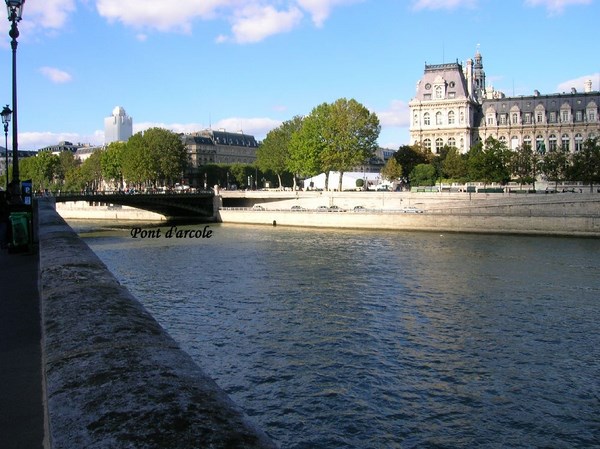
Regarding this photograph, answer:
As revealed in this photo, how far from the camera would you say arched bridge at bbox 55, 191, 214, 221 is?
210ft

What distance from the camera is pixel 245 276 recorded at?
28094 millimetres

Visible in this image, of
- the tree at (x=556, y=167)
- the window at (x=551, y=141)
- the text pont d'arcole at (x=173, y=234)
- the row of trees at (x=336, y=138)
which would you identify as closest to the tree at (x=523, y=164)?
the tree at (x=556, y=167)

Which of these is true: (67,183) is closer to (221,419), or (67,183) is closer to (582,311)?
(582,311)

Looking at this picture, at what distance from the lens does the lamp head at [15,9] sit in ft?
46.2

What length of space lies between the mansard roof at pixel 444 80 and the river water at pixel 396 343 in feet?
226

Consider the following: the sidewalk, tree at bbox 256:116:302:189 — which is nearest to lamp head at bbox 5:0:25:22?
the sidewalk

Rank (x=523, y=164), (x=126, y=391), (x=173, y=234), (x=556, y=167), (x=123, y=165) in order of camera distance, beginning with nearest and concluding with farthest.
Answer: (x=126, y=391) < (x=173, y=234) < (x=556, y=167) < (x=523, y=164) < (x=123, y=165)

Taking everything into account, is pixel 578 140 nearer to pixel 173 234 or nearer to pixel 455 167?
pixel 455 167

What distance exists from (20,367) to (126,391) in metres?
2.50

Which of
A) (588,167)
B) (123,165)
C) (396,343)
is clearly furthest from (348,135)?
(396,343)

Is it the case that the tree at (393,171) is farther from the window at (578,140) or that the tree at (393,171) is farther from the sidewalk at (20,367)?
the sidewalk at (20,367)

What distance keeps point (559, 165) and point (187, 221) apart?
151 ft

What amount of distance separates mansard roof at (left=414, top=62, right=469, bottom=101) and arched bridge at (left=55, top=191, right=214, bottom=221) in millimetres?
44157

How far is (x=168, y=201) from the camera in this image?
70.2 meters
